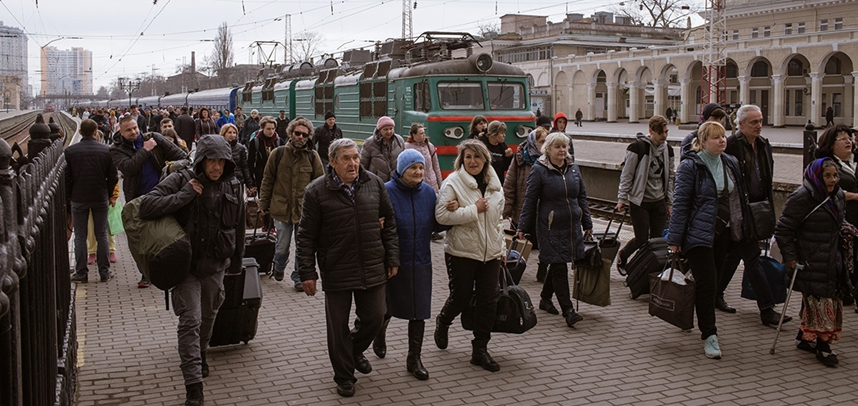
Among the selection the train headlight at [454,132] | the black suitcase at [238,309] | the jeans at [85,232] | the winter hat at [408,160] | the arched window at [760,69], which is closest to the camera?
the winter hat at [408,160]

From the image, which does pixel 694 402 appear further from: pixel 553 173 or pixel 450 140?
pixel 450 140

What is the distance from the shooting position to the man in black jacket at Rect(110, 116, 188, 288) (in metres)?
9.36

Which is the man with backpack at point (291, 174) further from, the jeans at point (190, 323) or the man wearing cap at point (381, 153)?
the jeans at point (190, 323)

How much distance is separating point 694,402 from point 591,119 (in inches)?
2786

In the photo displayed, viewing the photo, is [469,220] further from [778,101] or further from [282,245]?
[778,101]

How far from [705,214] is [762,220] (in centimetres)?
80

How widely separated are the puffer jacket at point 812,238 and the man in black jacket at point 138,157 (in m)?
5.78

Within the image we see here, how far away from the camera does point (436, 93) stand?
18969mm

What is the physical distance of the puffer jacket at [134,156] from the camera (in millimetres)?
9359

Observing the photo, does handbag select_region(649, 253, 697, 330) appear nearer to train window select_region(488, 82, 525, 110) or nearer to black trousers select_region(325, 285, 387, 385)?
black trousers select_region(325, 285, 387, 385)

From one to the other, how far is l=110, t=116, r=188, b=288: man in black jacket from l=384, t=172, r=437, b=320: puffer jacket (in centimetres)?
364

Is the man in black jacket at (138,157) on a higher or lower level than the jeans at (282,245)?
higher

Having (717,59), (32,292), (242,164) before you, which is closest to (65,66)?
(717,59)

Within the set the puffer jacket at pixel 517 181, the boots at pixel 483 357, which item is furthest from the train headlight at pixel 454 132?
the boots at pixel 483 357
